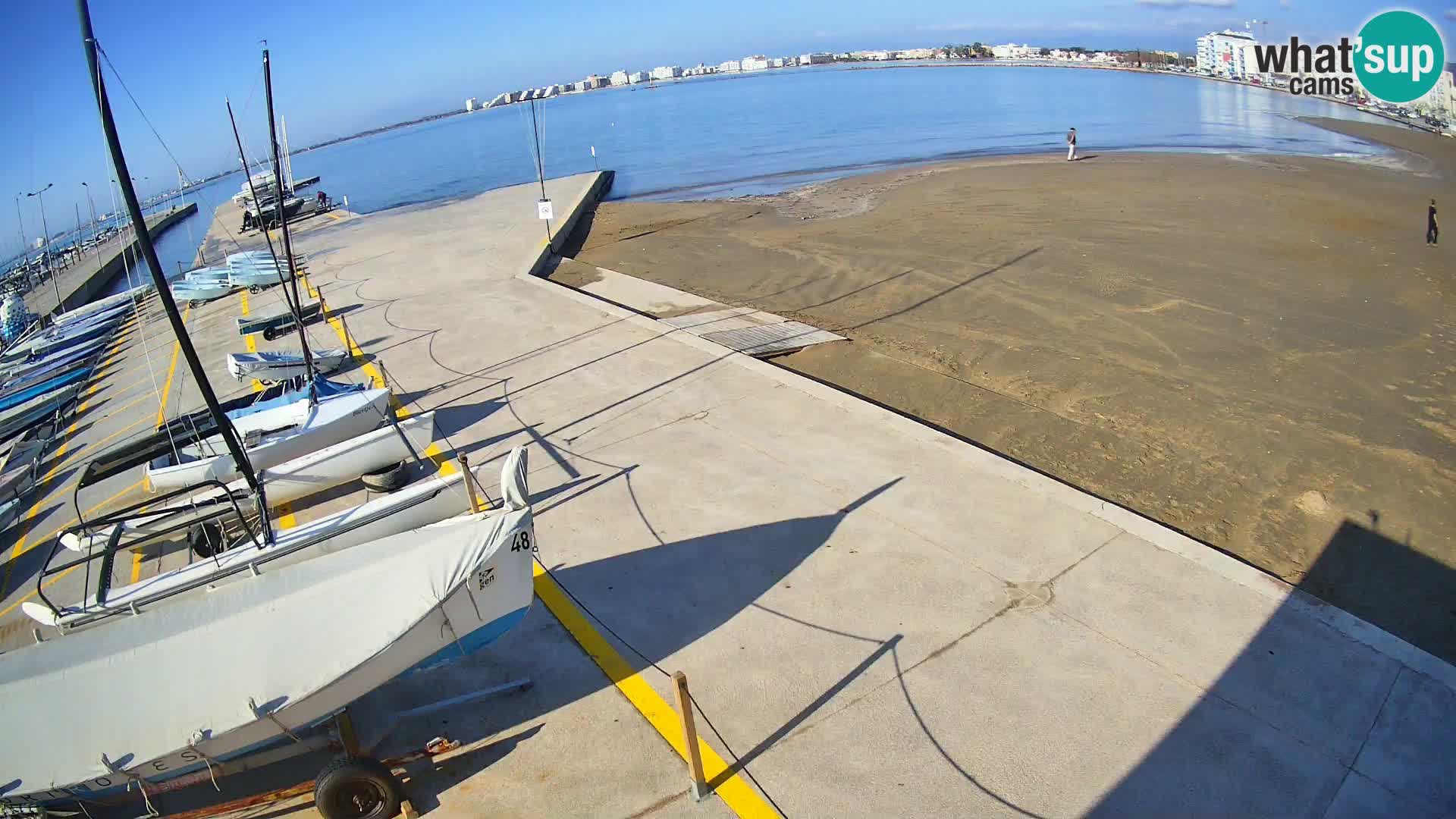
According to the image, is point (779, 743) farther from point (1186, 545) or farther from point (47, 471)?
point (47, 471)

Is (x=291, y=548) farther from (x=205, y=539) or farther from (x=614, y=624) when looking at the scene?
(x=205, y=539)

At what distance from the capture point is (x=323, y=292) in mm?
25172

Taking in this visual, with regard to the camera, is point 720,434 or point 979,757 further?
point 720,434

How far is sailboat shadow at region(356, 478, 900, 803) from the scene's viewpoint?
6758 millimetres

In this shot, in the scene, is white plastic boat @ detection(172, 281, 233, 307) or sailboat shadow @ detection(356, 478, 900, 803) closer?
sailboat shadow @ detection(356, 478, 900, 803)

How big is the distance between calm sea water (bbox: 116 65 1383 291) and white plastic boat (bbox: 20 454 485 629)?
884 inches

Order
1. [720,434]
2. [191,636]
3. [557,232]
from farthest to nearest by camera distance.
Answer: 1. [557,232]
2. [720,434]
3. [191,636]

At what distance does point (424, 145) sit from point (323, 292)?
418ft

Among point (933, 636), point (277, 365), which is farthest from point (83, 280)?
point (933, 636)

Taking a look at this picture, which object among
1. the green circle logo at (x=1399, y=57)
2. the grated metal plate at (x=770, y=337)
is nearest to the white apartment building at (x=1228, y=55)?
the green circle logo at (x=1399, y=57)

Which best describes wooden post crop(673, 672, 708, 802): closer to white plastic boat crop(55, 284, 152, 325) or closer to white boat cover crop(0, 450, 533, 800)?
white boat cover crop(0, 450, 533, 800)

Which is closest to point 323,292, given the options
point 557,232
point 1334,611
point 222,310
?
point 222,310

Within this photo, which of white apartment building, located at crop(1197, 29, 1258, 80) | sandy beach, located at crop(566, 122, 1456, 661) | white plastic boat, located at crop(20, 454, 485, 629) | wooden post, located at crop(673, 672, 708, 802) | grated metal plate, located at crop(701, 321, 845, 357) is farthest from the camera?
white apartment building, located at crop(1197, 29, 1258, 80)


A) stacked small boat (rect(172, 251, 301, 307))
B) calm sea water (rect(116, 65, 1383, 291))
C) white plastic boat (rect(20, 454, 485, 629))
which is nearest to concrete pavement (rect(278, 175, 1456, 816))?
white plastic boat (rect(20, 454, 485, 629))
